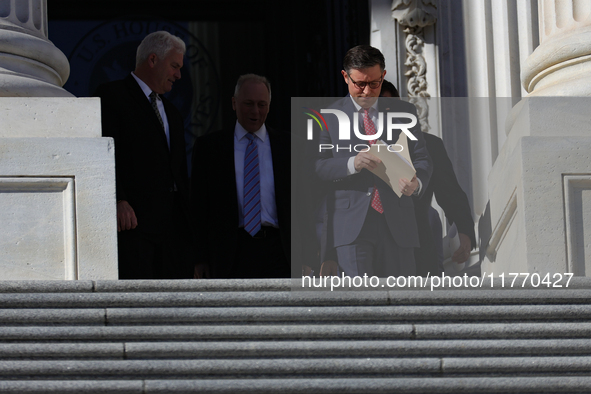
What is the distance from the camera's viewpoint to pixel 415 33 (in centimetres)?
1095

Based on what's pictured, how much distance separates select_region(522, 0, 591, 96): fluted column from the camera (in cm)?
727

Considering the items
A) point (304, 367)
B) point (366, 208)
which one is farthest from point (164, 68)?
point (304, 367)

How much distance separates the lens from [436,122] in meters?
10.5

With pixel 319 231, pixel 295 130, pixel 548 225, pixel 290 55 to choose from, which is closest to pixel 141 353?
pixel 319 231

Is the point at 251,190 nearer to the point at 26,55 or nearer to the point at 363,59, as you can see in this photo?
the point at 363,59

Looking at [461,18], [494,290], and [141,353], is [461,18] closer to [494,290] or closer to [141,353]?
[494,290]

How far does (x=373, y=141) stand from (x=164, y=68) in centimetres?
157

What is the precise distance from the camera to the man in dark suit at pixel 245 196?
23.1ft

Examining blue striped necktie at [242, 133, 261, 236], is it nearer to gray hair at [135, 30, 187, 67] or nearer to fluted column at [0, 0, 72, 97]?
gray hair at [135, 30, 187, 67]

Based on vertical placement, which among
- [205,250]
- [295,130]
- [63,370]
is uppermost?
[295,130]

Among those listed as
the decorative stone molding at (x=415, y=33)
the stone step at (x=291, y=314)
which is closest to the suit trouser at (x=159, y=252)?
the stone step at (x=291, y=314)

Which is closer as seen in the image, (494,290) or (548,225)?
(494,290)

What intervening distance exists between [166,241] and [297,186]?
2.84 feet

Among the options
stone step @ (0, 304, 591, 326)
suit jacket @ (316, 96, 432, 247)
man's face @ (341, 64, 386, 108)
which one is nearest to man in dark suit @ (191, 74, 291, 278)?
suit jacket @ (316, 96, 432, 247)
